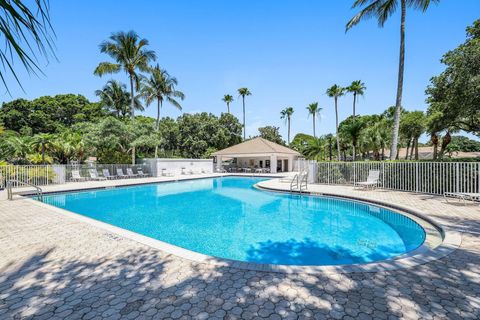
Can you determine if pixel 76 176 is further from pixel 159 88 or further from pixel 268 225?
pixel 268 225

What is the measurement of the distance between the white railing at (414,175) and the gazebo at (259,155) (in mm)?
12550

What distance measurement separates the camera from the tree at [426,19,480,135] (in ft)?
33.9

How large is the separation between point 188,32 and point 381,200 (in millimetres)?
13222

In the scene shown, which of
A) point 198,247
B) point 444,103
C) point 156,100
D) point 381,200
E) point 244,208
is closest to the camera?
point 198,247

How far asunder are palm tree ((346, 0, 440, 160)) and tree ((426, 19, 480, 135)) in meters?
2.05

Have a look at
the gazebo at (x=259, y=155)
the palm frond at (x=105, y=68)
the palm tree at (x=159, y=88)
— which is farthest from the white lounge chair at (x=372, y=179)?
the palm frond at (x=105, y=68)

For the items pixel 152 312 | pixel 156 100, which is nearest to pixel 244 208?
pixel 152 312

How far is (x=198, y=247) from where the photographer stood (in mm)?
6328

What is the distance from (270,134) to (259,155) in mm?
23989

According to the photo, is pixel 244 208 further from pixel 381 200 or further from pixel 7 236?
pixel 7 236

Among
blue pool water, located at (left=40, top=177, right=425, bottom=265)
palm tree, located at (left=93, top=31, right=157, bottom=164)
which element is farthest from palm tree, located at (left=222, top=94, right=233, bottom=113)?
blue pool water, located at (left=40, top=177, right=425, bottom=265)

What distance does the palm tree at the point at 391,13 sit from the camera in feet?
45.2

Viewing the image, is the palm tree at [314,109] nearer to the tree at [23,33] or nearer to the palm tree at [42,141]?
the palm tree at [42,141]

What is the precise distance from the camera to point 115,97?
31.5m
